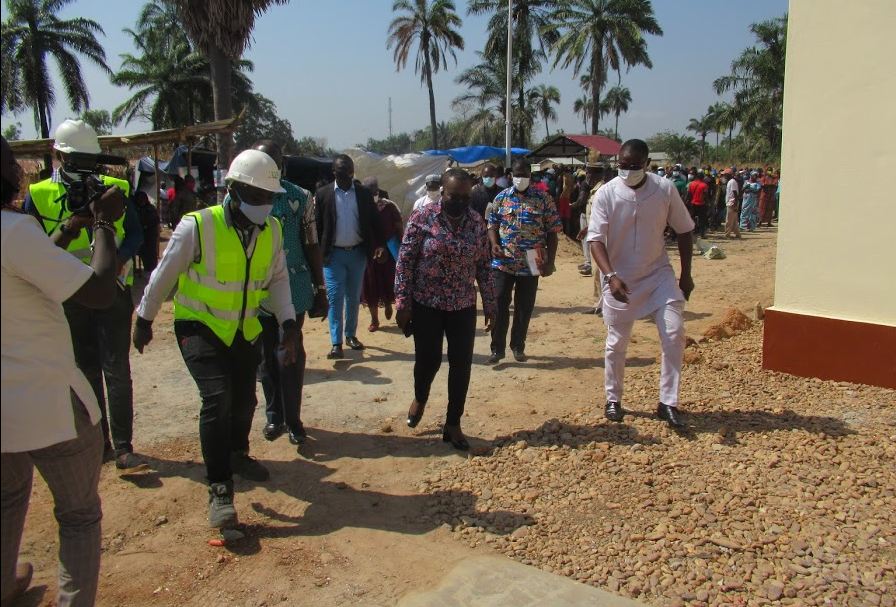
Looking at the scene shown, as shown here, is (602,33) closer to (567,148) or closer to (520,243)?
(567,148)

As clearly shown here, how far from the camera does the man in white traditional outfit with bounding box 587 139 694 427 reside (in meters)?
4.54

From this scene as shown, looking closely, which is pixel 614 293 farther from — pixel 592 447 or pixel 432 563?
pixel 432 563

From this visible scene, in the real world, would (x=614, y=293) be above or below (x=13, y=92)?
below

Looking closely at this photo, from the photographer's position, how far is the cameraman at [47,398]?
1987 mm

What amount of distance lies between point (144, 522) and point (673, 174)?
18396 mm

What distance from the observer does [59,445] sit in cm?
230

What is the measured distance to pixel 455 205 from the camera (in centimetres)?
441

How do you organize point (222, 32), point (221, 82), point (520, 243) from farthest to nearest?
point (221, 82)
point (222, 32)
point (520, 243)

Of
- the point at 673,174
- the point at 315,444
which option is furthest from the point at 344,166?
the point at 673,174

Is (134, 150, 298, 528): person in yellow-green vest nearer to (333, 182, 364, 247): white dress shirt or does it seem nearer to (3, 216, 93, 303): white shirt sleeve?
(3, 216, 93, 303): white shirt sleeve

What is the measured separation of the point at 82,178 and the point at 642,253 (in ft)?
10.8

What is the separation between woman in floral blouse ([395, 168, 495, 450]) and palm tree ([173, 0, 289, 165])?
36.5 ft

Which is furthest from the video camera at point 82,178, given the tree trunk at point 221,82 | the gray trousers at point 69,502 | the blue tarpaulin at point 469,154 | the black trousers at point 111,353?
the blue tarpaulin at point 469,154

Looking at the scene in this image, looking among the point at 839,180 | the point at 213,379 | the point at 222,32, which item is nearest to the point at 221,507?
the point at 213,379
